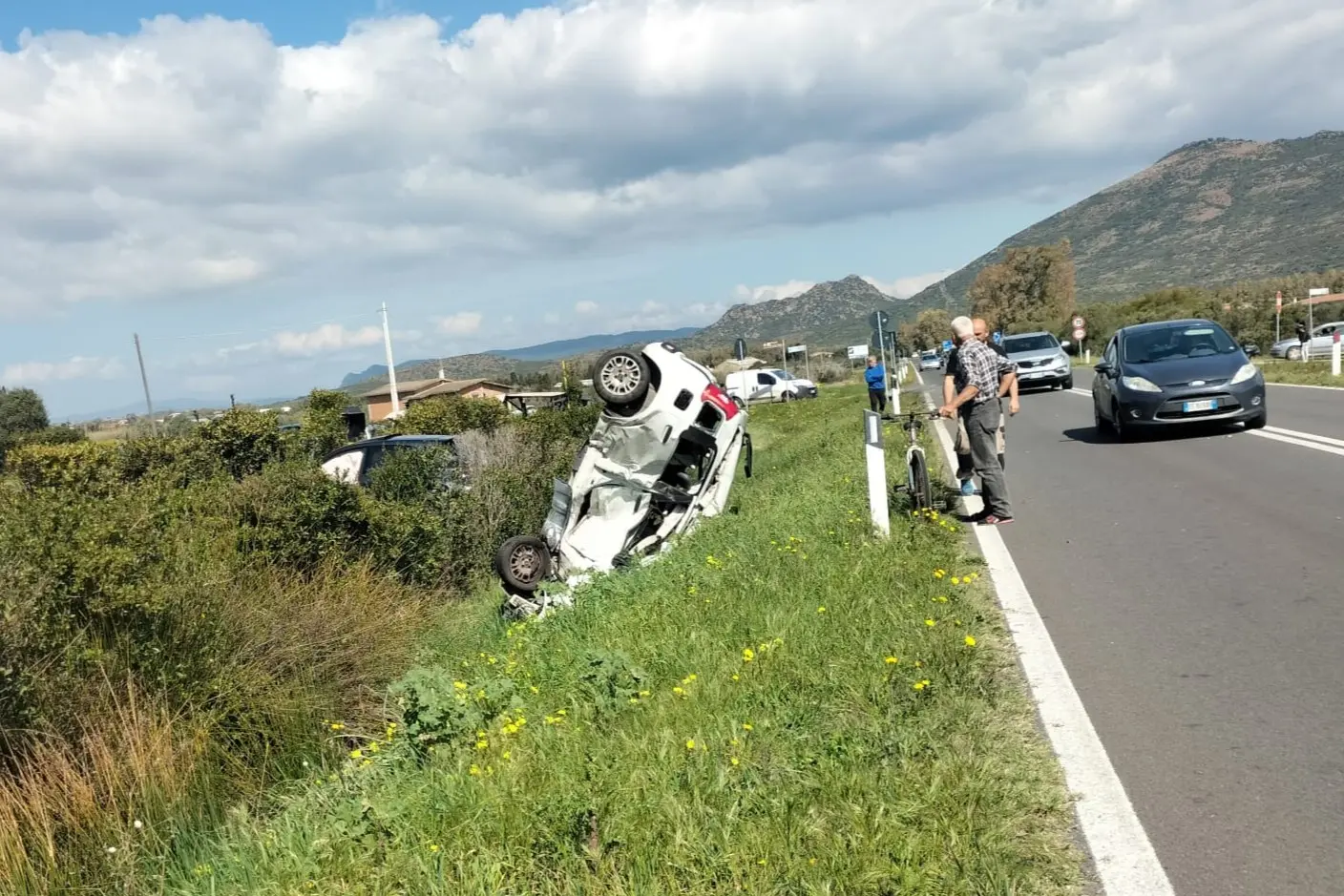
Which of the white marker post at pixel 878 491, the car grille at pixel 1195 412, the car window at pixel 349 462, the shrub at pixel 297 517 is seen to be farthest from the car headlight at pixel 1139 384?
the car window at pixel 349 462

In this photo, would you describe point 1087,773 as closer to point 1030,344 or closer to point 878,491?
point 878,491

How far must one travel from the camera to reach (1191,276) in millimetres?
125438

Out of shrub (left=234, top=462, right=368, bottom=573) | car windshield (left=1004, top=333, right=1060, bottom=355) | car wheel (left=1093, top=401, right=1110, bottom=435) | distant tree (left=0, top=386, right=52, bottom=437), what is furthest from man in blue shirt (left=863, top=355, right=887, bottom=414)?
distant tree (left=0, top=386, right=52, bottom=437)

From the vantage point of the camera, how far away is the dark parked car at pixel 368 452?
13.4 m

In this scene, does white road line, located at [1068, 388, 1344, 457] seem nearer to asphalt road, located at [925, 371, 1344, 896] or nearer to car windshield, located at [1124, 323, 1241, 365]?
asphalt road, located at [925, 371, 1344, 896]

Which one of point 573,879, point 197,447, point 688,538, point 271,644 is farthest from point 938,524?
point 197,447

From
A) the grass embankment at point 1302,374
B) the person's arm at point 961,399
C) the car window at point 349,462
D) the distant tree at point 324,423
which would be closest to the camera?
the person's arm at point 961,399

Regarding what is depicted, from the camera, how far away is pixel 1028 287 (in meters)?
104

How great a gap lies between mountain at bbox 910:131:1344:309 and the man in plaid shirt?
374ft

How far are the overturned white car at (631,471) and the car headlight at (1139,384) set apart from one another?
6379 mm

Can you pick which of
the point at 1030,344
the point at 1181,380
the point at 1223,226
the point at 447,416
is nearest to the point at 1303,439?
the point at 1181,380

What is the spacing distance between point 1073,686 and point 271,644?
565cm

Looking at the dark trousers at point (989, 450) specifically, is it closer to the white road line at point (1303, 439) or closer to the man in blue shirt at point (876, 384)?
the white road line at point (1303, 439)

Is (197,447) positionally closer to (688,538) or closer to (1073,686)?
(688,538)
